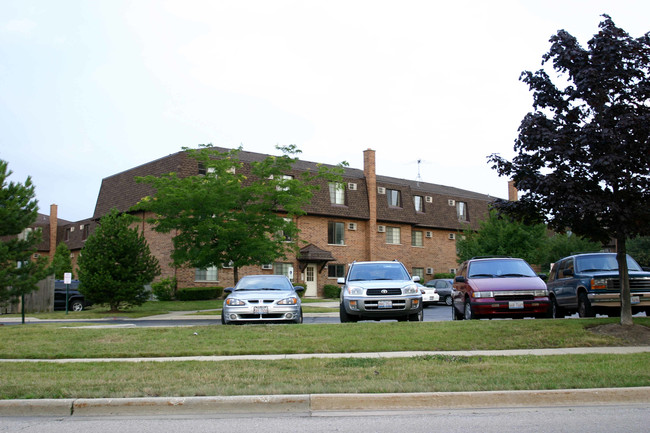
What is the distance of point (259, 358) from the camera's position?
1080cm

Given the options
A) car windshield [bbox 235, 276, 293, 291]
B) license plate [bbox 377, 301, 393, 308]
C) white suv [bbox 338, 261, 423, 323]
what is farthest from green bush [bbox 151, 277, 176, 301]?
license plate [bbox 377, 301, 393, 308]

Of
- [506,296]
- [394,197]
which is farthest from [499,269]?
[394,197]

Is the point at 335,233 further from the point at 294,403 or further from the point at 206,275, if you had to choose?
the point at 294,403

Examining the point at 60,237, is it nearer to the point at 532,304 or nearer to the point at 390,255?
the point at 390,255

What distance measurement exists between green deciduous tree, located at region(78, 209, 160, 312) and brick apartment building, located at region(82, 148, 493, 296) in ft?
31.4

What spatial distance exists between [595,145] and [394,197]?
115ft

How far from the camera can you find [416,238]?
4906 centimetres

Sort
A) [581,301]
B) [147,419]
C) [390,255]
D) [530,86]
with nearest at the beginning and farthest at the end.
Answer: [147,419], [530,86], [581,301], [390,255]

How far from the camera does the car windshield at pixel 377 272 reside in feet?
52.1

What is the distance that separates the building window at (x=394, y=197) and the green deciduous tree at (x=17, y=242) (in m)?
29.3

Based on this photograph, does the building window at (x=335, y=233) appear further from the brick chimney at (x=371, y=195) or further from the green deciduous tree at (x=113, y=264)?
the green deciduous tree at (x=113, y=264)

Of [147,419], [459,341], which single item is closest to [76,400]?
[147,419]

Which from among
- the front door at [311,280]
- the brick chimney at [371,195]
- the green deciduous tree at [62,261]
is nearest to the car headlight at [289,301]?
the front door at [311,280]

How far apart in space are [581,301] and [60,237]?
52150 millimetres
